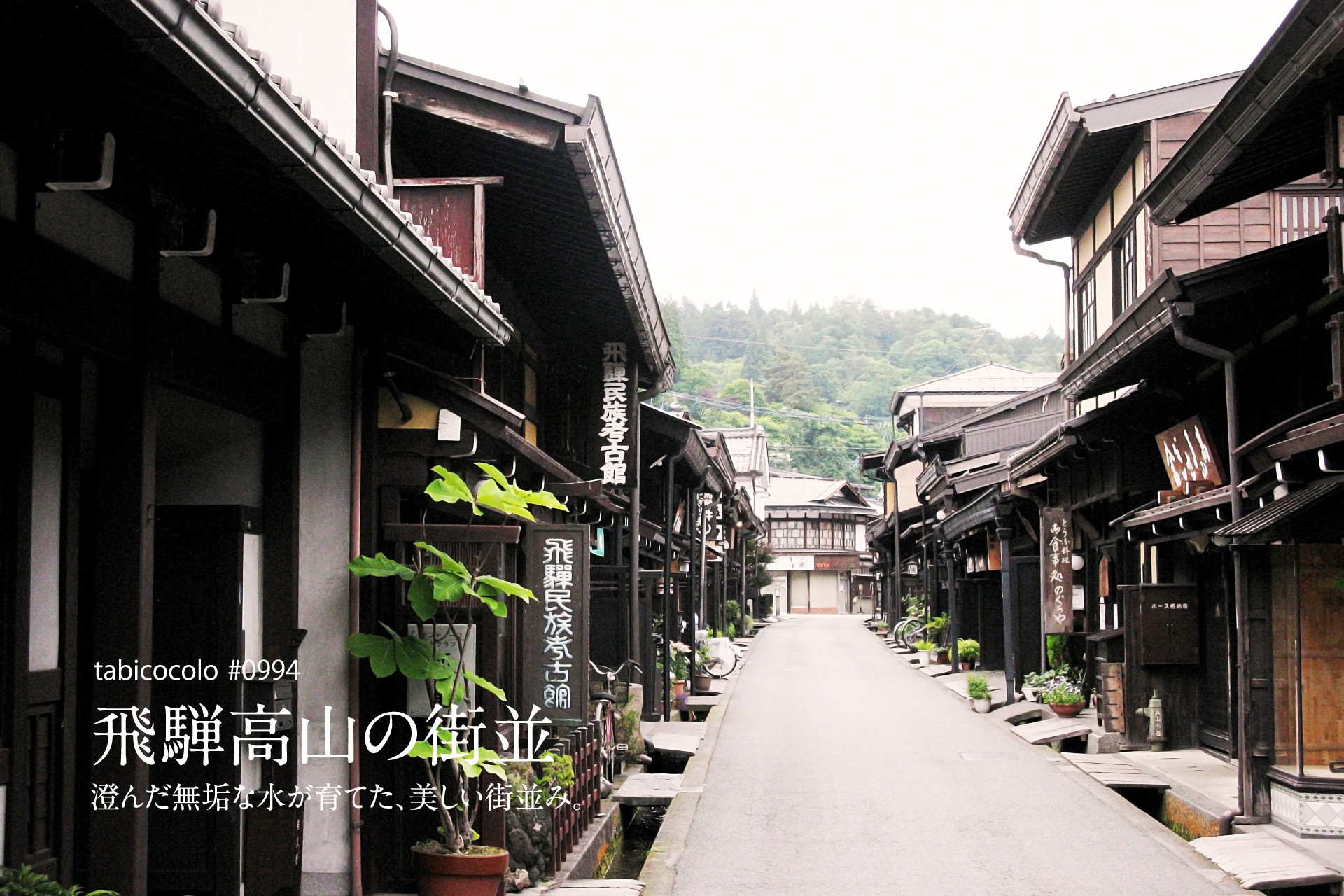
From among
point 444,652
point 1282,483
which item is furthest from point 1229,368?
point 444,652

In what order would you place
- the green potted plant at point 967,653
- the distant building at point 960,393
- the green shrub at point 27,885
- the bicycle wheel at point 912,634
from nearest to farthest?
the green shrub at point 27,885
the green potted plant at point 967,653
the bicycle wheel at point 912,634
the distant building at point 960,393

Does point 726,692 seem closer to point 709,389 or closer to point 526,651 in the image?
point 526,651

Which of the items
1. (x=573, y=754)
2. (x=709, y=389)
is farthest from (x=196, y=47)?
(x=709, y=389)

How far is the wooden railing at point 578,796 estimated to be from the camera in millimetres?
10977

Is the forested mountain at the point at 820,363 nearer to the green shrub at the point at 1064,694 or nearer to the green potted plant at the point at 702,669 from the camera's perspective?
the green potted plant at the point at 702,669

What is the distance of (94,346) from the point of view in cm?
650

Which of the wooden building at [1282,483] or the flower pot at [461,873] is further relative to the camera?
the wooden building at [1282,483]

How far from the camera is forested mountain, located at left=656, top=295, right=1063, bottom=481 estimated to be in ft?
429

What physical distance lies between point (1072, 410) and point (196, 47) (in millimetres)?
23586

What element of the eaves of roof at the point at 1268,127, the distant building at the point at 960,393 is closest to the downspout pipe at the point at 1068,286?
the eaves of roof at the point at 1268,127

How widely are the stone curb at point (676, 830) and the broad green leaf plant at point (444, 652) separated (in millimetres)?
2226

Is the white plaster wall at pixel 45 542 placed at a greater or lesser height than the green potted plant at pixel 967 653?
greater

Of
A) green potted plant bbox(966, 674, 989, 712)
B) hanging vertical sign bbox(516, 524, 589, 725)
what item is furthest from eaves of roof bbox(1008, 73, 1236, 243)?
hanging vertical sign bbox(516, 524, 589, 725)

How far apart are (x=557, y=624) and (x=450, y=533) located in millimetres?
1633
